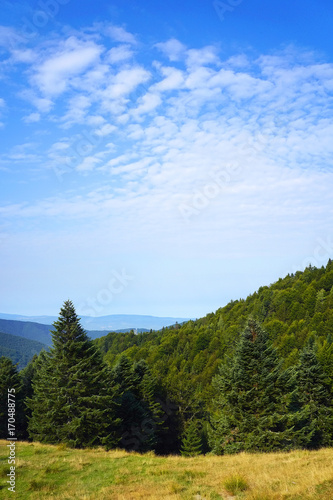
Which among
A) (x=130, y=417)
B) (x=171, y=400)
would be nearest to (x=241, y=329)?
(x=171, y=400)

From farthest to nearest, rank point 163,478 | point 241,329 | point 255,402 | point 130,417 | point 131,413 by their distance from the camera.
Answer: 1. point 241,329
2. point 131,413
3. point 130,417
4. point 255,402
5. point 163,478

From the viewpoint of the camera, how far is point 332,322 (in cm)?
8450

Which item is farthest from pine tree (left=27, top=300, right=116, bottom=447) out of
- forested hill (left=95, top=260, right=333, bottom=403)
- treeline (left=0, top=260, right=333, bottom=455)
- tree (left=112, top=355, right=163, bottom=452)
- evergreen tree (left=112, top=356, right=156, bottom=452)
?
forested hill (left=95, top=260, right=333, bottom=403)

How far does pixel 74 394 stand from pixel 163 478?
17.5 metres

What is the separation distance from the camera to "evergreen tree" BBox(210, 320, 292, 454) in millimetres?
25391

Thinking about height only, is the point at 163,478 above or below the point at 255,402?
above

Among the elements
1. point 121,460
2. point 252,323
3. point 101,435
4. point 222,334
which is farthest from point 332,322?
point 121,460

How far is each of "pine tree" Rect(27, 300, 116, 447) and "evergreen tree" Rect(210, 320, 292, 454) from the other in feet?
33.9

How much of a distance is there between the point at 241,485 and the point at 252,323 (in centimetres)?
2079

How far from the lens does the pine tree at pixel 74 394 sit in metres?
26.5

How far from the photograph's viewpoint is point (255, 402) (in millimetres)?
26984

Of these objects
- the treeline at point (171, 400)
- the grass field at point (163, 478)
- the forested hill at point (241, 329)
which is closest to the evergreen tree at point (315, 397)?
the treeline at point (171, 400)

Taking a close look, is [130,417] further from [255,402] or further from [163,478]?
[163,478]

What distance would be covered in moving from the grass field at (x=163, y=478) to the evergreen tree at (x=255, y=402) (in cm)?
1101
